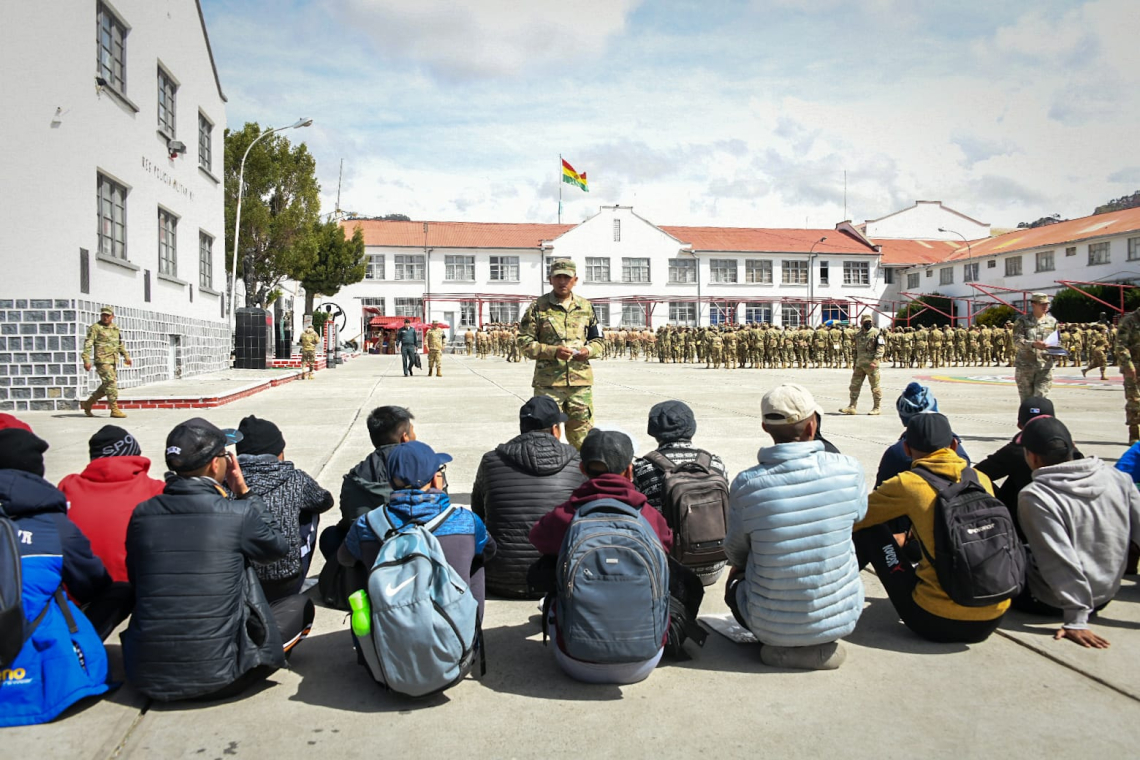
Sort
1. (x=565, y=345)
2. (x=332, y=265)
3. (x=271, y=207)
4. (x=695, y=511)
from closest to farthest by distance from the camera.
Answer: (x=695, y=511) < (x=565, y=345) < (x=271, y=207) < (x=332, y=265)

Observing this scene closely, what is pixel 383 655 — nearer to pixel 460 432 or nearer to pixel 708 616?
pixel 708 616

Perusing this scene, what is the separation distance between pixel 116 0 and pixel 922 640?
19.0 metres

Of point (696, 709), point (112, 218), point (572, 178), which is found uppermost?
point (572, 178)

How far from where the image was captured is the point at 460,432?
1122 cm

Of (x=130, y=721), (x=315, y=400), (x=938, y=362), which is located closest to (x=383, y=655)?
(x=130, y=721)

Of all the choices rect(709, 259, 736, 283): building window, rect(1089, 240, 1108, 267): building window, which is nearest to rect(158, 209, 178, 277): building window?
rect(1089, 240, 1108, 267): building window

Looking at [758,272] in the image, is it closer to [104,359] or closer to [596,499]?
[104,359]

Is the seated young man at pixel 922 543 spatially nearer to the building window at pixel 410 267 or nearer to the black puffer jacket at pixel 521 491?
the black puffer jacket at pixel 521 491

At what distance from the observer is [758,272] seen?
63906 millimetres

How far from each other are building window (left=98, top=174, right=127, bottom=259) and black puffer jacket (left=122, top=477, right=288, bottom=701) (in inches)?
598

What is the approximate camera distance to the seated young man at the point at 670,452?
4613 millimetres

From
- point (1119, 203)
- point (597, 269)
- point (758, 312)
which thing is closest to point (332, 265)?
point (597, 269)

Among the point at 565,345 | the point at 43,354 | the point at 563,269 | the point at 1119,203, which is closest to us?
the point at 563,269

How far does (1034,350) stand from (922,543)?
8014 millimetres
